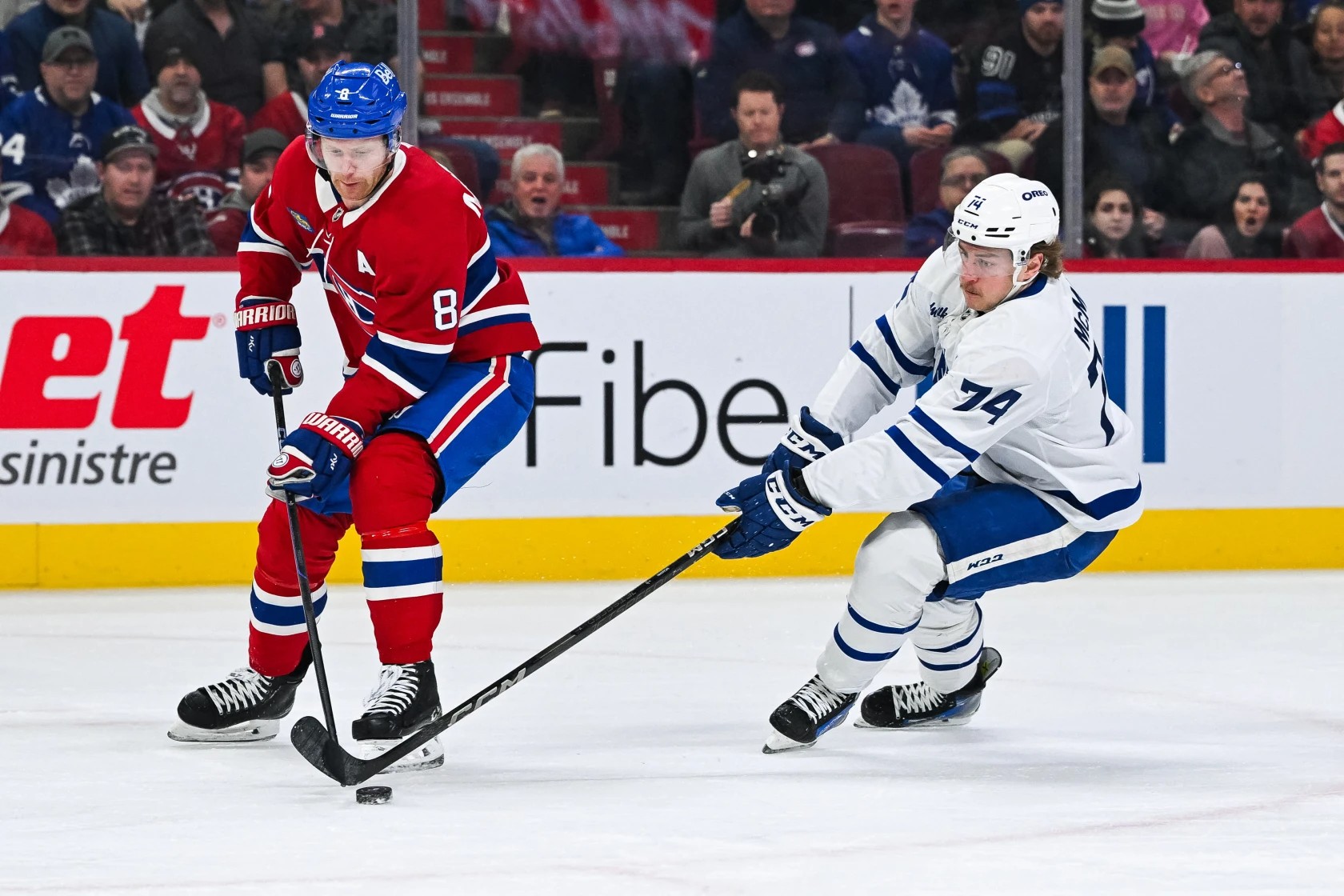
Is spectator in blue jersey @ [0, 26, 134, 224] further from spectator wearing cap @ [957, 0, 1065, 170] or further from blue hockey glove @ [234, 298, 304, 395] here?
spectator wearing cap @ [957, 0, 1065, 170]

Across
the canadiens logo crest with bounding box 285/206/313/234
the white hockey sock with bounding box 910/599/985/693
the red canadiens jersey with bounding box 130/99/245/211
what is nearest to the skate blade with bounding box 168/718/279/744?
the canadiens logo crest with bounding box 285/206/313/234

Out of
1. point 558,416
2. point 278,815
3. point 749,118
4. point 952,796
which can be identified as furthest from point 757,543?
point 749,118

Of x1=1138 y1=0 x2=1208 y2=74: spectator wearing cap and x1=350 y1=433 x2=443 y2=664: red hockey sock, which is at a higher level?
x1=1138 y1=0 x2=1208 y2=74: spectator wearing cap

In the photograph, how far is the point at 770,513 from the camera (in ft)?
10.0

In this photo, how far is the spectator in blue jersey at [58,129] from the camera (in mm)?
5301

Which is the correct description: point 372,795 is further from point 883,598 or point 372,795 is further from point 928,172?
point 928,172

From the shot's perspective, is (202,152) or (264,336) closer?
(264,336)

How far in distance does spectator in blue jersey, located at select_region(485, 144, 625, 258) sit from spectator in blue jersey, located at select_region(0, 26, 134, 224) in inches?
43.5

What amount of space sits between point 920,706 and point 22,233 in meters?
3.03

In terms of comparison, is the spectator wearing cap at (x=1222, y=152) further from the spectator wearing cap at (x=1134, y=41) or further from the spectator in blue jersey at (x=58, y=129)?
the spectator in blue jersey at (x=58, y=129)

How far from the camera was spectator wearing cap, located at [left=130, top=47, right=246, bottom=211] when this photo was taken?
539 centimetres

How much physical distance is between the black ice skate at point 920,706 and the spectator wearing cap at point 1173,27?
10.0 ft

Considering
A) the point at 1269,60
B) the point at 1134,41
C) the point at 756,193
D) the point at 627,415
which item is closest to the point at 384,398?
the point at 627,415

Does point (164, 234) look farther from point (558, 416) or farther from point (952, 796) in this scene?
point (952, 796)
